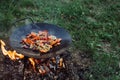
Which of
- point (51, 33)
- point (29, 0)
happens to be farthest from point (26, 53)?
point (29, 0)

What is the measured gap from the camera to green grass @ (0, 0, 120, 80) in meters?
4.81

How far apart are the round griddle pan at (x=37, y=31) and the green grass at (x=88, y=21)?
2.89 ft

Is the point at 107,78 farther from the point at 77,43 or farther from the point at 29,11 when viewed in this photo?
the point at 29,11

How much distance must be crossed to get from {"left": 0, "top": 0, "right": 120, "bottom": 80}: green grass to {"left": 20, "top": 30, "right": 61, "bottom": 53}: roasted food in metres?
0.95

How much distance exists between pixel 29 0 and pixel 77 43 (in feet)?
5.79

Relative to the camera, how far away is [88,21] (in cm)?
597

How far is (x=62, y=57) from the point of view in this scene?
4703 mm

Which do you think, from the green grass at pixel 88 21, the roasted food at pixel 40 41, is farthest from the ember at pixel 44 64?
the green grass at pixel 88 21

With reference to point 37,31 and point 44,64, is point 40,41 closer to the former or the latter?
point 37,31

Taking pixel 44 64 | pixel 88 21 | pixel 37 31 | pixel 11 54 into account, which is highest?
pixel 37 31

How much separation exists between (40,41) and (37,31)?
0.23 m

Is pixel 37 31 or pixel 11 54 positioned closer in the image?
pixel 37 31

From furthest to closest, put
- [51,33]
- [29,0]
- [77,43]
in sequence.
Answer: [29,0], [77,43], [51,33]

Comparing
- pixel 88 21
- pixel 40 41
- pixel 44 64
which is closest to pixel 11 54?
pixel 44 64
